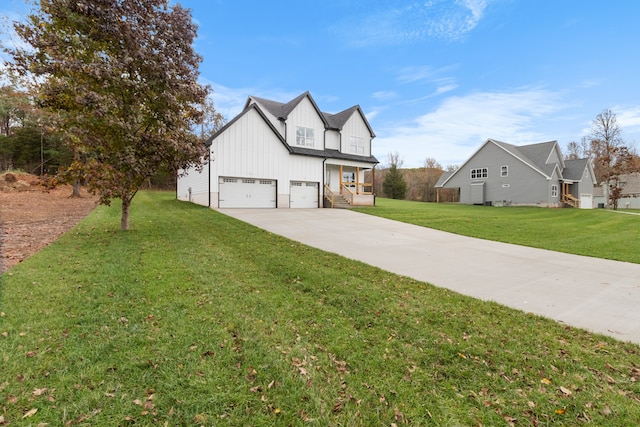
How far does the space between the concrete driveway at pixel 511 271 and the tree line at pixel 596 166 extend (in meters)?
31.7

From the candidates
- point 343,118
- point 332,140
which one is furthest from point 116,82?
point 343,118

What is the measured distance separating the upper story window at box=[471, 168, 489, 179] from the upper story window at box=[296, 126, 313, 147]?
2139 cm

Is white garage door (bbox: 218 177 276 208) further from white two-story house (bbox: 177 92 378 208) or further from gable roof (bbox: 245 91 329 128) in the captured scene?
gable roof (bbox: 245 91 329 128)

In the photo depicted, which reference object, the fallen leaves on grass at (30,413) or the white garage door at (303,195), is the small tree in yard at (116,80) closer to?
the fallen leaves on grass at (30,413)

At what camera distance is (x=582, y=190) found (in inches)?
1251

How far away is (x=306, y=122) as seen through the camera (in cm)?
2252

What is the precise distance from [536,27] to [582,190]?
27.0 meters

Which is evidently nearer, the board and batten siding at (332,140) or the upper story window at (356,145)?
the board and batten siding at (332,140)

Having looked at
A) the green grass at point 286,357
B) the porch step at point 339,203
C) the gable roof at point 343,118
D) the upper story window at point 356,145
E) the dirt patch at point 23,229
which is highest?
the gable roof at point 343,118

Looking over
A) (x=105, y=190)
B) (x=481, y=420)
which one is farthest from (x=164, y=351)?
(x=105, y=190)

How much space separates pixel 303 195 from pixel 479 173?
22940mm

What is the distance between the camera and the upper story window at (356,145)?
82.1 feet

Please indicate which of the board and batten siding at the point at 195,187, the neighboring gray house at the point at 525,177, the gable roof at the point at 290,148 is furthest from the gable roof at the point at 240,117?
the neighboring gray house at the point at 525,177

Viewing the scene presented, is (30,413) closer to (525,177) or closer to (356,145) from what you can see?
(356,145)
